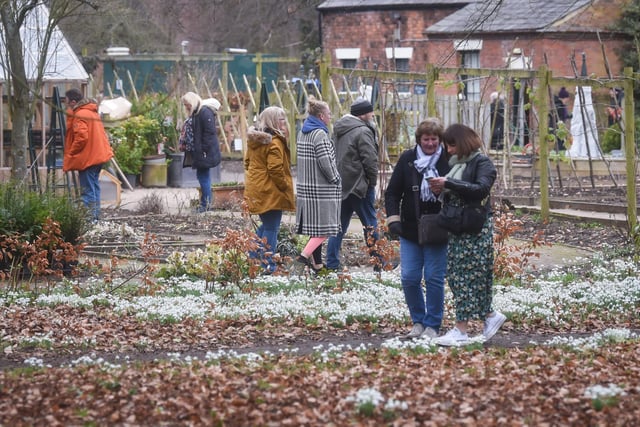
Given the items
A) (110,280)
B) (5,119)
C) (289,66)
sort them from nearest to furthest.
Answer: (110,280) < (5,119) < (289,66)

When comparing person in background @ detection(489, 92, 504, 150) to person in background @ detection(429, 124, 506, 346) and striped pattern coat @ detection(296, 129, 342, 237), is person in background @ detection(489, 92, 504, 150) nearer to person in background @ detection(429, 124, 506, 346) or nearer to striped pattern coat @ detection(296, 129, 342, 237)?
striped pattern coat @ detection(296, 129, 342, 237)

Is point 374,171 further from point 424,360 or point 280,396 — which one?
point 280,396

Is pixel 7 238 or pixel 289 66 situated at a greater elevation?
pixel 289 66

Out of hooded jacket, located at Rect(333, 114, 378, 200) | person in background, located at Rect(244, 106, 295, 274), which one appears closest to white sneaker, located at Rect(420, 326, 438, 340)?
person in background, located at Rect(244, 106, 295, 274)

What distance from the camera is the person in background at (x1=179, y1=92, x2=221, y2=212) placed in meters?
16.6

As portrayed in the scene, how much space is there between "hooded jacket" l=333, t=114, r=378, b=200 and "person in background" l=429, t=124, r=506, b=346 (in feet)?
11.4

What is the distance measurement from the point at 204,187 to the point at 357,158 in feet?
17.6

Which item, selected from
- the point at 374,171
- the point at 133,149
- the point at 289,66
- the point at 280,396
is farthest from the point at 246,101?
the point at 280,396

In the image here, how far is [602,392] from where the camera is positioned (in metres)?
6.41

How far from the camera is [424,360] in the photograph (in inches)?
303

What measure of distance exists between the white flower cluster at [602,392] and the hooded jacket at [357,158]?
17.5ft

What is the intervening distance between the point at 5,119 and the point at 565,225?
1027cm

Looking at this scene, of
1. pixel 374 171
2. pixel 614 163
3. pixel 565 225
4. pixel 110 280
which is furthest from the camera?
pixel 614 163

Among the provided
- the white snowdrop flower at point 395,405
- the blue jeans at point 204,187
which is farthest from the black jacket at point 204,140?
the white snowdrop flower at point 395,405
